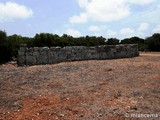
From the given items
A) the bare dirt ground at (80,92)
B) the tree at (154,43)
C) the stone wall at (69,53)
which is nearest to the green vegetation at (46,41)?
the tree at (154,43)

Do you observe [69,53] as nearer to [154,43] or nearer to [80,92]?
[80,92]

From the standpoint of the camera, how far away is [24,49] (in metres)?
24.1

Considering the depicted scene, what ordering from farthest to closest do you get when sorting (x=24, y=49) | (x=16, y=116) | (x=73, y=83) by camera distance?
(x=24, y=49)
(x=73, y=83)
(x=16, y=116)

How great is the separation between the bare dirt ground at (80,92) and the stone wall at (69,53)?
3.67 meters

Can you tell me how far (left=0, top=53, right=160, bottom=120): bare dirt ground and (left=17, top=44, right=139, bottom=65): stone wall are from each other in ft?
12.0

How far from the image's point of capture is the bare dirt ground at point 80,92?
12.3 metres

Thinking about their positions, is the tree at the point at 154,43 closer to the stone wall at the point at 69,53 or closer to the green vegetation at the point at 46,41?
the green vegetation at the point at 46,41

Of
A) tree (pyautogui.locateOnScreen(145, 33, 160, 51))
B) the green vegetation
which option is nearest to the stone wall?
the green vegetation

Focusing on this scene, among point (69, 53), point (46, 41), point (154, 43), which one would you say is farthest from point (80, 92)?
point (154, 43)

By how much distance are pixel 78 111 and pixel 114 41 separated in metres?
35.0

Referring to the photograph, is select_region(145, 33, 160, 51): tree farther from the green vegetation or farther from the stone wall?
the stone wall

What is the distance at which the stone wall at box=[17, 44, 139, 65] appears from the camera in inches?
948

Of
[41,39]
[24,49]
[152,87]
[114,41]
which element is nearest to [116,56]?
[24,49]

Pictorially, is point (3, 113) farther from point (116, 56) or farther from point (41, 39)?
point (41, 39)
